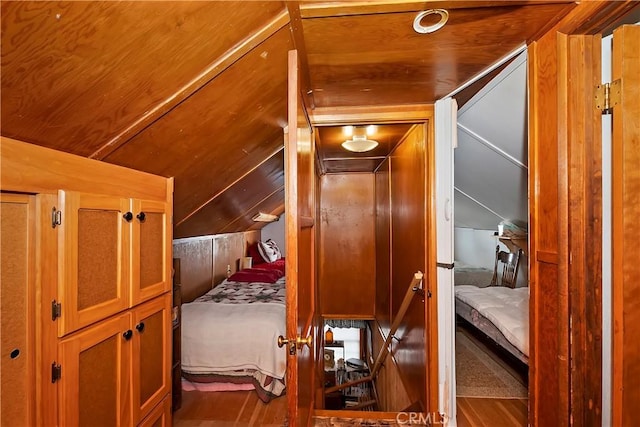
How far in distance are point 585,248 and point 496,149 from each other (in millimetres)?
1411

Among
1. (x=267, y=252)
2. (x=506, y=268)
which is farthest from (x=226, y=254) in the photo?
(x=506, y=268)

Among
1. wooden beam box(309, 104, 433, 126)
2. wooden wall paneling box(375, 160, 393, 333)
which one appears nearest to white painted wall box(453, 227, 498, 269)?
wooden wall paneling box(375, 160, 393, 333)

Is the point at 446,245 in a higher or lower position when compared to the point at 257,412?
higher

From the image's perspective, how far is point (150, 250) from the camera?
53.4 inches

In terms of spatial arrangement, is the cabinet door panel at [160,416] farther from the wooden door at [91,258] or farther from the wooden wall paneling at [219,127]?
the wooden wall paneling at [219,127]

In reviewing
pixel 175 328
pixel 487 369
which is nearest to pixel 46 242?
pixel 175 328

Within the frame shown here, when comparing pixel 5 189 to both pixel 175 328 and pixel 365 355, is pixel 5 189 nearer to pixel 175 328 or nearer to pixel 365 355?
pixel 175 328

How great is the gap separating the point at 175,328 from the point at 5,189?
1697mm

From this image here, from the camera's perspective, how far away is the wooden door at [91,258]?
2.93ft

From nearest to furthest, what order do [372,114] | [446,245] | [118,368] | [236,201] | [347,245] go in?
1. [118,368]
2. [446,245]
3. [372,114]
4. [236,201]
5. [347,245]

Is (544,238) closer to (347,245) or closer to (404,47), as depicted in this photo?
(404,47)

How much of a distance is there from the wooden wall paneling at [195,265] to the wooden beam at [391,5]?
254 cm

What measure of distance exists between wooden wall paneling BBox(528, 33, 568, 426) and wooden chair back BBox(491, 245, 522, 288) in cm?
261

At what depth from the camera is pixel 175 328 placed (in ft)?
6.99
